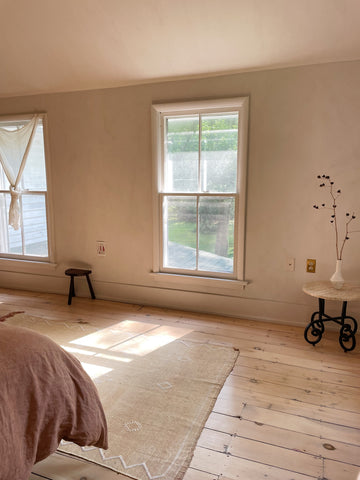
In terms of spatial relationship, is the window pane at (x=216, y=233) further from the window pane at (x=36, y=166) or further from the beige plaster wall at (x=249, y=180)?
the window pane at (x=36, y=166)

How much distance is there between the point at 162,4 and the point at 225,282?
2270mm

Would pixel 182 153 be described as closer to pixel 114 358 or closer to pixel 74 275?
pixel 74 275

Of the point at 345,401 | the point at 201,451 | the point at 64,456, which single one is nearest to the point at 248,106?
the point at 345,401

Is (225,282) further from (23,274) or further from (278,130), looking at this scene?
(23,274)

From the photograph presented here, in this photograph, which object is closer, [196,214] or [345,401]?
[345,401]

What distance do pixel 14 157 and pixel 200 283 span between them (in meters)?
2.49

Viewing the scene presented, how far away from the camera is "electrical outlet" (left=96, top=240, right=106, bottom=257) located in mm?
3691

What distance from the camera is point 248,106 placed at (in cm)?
295

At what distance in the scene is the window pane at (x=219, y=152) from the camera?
3098 mm

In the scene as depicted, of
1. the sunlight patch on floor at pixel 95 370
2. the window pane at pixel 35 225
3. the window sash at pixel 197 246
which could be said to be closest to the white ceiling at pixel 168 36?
the window sash at pixel 197 246

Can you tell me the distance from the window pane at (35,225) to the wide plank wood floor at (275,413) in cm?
140

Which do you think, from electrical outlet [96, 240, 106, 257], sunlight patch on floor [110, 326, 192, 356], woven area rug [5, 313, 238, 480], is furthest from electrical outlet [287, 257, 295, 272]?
electrical outlet [96, 240, 106, 257]

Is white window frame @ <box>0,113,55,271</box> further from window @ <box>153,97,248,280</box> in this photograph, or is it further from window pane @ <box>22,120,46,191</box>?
window @ <box>153,97,248,280</box>

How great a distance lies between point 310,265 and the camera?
2.98m
